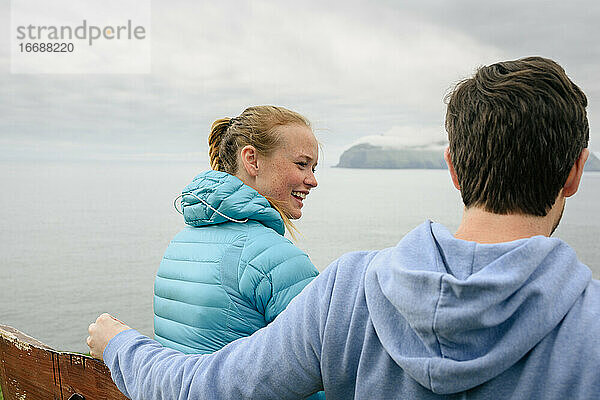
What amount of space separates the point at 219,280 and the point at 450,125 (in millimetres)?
601

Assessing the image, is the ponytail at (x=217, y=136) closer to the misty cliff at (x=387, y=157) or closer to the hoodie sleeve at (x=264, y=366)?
the hoodie sleeve at (x=264, y=366)

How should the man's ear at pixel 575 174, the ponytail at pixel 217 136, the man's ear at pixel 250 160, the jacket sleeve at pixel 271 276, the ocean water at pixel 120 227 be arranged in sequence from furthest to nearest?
1. the ocean water at pixel 120 227
2. the ponytail at pixel 217 136
3. the man's ear at pixel 250 160
4. the jacket sleeve at pixel 271 276
5. the man's ear at pixel 575 174

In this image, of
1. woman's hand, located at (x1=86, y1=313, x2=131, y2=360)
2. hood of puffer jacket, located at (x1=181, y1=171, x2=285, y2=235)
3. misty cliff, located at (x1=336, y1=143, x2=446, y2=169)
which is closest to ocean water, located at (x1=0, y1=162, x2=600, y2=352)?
misty cliff, located at (x1=336, y1=143, x2=446, y2=169)

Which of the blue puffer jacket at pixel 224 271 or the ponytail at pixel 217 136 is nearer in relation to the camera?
the blue puffer jacket at pixel 224 271

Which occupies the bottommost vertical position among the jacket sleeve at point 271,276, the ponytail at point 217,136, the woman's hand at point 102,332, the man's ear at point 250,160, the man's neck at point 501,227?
the woman's hand at point 102,332

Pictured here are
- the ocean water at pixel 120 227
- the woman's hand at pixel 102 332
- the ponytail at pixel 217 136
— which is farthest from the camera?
the ocean water at pixel 120 227

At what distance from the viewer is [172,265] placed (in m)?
1.36

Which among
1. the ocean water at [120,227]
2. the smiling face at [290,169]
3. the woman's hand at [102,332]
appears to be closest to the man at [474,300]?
the woman's hand at [102,332]

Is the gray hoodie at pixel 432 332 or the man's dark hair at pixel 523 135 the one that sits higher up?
the man's dark hair at pixel 523 135

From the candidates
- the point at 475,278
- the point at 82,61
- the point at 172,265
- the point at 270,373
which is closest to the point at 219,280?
the point at 172,265

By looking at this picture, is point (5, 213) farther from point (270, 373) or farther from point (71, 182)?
point (270, 373)

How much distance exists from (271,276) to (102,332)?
12.7 inches

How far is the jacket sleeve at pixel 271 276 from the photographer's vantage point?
47.4 inches

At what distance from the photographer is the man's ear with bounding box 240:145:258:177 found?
5.23 feet
